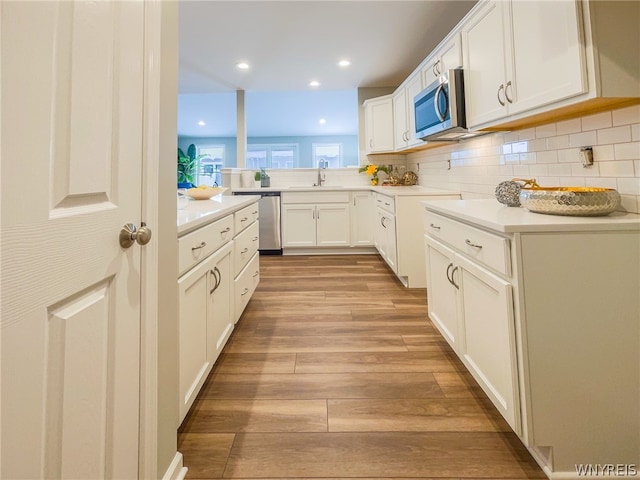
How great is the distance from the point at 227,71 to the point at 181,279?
3889 mm

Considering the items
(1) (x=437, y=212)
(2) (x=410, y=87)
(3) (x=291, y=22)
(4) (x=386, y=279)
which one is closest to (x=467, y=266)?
(1) (x=437, y=212)

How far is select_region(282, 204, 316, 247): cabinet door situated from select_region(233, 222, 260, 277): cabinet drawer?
175 cm

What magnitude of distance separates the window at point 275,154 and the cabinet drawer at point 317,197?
5477 mm

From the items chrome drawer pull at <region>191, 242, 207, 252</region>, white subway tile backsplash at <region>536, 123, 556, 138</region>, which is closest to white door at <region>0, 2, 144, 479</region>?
chrome drawer pull at <region>191, 242, 207, 252</region>

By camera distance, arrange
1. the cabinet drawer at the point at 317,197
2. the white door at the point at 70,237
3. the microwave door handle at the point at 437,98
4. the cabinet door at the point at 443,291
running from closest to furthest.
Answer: the white door at the point at 70,237
the cabinet door at the point at 443,291
the microwave door handle at the point at 437,98
the cabinet drawer at the point at 317,197

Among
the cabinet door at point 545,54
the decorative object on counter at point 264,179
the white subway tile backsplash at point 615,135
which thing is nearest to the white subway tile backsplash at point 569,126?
the white subway tile backsplash at point 615,135

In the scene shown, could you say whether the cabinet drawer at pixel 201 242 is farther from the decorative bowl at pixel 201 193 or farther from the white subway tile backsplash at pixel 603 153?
the white subway tile backsplash at pixel 603 153

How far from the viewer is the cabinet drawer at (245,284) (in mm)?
2028

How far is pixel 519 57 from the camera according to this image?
1.54 metres

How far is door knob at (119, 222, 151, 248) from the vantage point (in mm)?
737

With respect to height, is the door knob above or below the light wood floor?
above

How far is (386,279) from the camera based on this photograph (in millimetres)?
3273

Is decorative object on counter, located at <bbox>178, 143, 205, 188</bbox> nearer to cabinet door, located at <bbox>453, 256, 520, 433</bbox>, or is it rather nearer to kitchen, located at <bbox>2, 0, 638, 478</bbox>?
kitchen, located at <bbox>2, 0, 638, 478</bbox>

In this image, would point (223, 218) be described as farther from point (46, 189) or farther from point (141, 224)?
point (46, 189)
